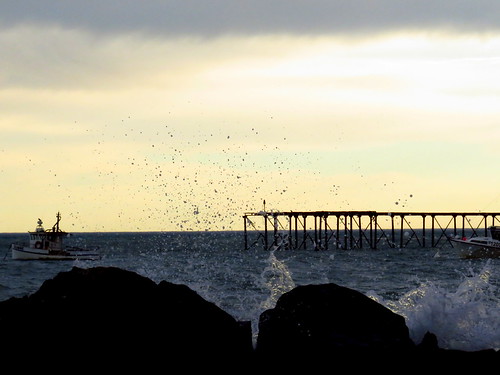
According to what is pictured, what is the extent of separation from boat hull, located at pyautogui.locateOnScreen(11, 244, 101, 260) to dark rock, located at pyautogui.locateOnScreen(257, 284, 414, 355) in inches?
2533

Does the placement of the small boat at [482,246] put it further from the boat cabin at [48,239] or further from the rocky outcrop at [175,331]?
the rocky outcrop at [175,331]

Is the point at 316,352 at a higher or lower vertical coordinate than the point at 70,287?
lower

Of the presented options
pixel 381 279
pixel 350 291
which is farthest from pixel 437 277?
pixel 350 291

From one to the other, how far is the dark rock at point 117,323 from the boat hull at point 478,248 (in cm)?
6427

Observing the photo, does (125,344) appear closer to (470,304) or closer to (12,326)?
(12,326)

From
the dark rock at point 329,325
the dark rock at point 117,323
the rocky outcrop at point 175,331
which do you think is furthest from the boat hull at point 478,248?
the dark rock at point 117,323

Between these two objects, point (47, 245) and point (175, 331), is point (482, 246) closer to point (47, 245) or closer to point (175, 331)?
point (47, 245)

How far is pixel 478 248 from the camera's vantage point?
7631cm

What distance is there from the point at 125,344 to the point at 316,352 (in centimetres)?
271

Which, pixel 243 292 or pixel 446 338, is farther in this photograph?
pixel 243 292

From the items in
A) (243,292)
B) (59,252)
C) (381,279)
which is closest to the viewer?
(243,292)

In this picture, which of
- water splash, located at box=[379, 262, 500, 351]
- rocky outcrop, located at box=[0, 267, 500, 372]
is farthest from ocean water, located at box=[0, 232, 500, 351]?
rocky outcrop, located at box=[0, 267, 500, 372]

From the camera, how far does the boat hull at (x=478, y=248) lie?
74900 mm

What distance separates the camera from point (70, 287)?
1355cm
